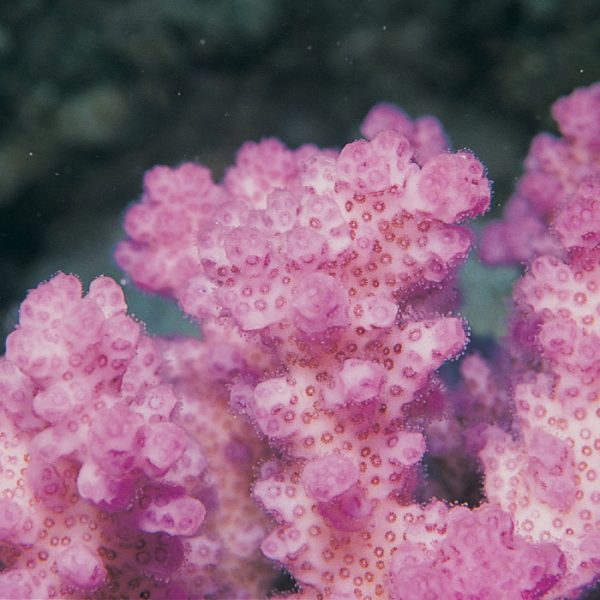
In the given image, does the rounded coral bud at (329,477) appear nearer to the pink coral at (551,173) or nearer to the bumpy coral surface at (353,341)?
the bumpy coral surface at (353,341)

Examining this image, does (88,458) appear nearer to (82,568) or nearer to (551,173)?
(82,568)

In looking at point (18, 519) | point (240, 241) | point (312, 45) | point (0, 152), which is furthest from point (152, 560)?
point (312, 45)

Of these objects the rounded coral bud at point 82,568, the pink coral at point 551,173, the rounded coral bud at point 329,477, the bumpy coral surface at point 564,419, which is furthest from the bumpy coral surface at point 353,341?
the pink coral at point 551,173

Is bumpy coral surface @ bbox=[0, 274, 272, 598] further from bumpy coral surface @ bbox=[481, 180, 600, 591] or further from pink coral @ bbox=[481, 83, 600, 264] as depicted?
pink coral @ bbox=[481, 83, 600, 264]

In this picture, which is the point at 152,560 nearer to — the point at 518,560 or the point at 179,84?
the point at 518,560

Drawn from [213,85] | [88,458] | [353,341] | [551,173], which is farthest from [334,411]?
[213,85]

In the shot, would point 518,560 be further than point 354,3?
No

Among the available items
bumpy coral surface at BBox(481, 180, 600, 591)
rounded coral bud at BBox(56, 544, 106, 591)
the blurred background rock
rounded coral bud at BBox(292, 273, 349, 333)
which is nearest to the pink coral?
bumpy coral surface at BBox(481, 180, 600, 591)
